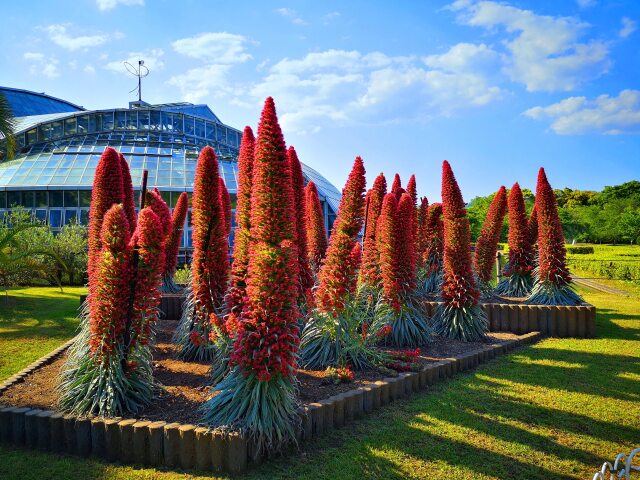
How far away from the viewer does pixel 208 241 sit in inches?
245

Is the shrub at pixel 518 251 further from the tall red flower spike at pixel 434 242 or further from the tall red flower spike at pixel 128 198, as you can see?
the tall red flower spike at pixel 128 198

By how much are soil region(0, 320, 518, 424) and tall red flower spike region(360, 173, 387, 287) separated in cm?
163

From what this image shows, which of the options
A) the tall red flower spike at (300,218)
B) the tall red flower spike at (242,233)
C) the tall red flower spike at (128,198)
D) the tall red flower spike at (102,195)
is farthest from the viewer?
the tall red flower spike at (300,218)

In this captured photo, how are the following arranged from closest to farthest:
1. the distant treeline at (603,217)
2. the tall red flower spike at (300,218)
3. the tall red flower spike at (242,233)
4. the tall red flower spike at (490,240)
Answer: the tall red flower spike at (242,233) → the tall red flower spike at (300,218) → the tall red flower spike at (490,240) → the distant treeline at (603,217)

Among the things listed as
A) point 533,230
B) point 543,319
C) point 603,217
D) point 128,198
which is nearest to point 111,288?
point 128,198

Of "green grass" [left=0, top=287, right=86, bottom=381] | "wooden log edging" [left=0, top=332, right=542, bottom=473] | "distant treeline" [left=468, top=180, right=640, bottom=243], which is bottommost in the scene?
"wooden log edging" [left=0, top=332, right=542, bottom=473]

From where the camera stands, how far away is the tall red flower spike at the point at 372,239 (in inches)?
311

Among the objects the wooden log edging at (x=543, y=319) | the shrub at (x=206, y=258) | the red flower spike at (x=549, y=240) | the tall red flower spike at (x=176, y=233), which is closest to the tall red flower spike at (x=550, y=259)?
the red flower spike at (x=549, y=240)

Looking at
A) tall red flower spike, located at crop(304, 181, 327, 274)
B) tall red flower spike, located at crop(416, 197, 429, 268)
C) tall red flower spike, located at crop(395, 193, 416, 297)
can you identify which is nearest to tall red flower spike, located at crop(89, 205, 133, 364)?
tall red flower spike, located at crop(395, 193, 416, 297)

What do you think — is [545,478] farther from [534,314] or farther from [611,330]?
[611,330]

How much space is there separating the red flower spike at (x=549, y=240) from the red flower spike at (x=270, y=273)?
799cm

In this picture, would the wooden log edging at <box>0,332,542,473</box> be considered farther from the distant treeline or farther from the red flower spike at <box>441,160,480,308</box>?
the distant treeline

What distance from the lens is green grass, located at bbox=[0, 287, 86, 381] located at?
22.5ft

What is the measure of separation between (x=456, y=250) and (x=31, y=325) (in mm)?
8088
